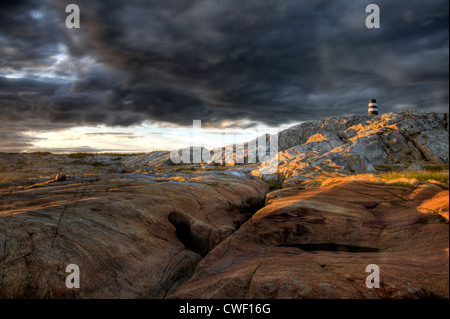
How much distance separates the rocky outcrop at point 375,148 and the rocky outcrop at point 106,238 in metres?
14.9

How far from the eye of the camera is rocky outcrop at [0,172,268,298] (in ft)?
25.4

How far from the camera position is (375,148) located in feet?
128

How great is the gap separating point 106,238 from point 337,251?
9380mm

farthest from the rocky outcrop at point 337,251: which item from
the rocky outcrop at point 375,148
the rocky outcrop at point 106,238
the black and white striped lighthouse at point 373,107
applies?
the black and white striped lighthouse at point 373,107

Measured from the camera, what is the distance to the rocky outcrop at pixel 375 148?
98.0 feet

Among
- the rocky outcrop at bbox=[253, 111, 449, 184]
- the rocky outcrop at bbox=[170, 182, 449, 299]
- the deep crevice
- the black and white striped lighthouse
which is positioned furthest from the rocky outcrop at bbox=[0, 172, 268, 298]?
the black and white striped lighthouse

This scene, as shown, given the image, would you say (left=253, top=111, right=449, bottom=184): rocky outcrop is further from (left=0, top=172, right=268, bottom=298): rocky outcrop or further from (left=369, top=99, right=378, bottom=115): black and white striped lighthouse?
(left=369, top=99, right=378, bottom=115): black and white striped lighthouse

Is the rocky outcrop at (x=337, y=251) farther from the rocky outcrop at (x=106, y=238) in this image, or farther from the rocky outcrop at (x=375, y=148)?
the rocky outcrop at (x=375, y=148)

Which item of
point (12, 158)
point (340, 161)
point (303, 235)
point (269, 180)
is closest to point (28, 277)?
point (303, 235)

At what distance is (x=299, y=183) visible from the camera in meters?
24.3

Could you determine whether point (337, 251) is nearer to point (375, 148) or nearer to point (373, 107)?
A: point (375, 148)

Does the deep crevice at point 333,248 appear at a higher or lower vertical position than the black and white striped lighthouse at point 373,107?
lower
